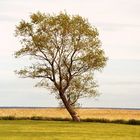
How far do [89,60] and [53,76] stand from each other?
5762mm

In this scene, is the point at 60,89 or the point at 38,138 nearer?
the point at 38,138

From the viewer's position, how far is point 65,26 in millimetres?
78625

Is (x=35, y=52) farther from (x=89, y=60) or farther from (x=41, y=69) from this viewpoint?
(x=89, y=60)

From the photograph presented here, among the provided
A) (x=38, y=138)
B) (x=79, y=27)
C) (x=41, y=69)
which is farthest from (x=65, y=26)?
(x=38, y=138)

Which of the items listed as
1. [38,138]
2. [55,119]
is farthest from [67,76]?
[38,138]

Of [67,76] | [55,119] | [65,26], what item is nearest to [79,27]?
[65,26]

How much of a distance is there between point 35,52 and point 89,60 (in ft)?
25.9

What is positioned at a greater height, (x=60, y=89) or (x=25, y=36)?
(x=25, y=36)

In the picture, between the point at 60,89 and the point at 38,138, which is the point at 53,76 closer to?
the point at 60,89

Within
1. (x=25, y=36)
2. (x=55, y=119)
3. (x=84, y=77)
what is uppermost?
(x=25, y=36)

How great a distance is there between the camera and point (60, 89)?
3076 inches

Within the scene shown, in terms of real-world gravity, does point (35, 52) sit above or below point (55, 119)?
above

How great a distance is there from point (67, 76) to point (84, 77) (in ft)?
9.08

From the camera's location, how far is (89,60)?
260 ft
